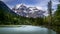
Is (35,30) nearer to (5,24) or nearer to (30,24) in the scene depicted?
(30,24)

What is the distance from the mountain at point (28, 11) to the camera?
17.4 ft

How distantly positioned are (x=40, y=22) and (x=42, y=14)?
16cm

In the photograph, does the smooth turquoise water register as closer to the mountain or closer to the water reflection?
the water reflection

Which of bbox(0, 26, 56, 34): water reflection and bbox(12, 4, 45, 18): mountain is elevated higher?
bbox(12, 4, 45, 18): mountain

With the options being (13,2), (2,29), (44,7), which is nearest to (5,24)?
(2,29)

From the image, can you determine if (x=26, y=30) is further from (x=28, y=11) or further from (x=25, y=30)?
(x=28, y=11)

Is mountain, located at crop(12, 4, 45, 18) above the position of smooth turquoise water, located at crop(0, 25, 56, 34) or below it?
above

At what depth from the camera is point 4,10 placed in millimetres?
5328

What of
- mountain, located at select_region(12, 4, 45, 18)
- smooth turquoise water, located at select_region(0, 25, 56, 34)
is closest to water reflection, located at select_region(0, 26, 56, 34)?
smooth turquoise water, located at select_region(0, 25, 56, 34)

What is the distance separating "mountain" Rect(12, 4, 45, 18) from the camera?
5305mm

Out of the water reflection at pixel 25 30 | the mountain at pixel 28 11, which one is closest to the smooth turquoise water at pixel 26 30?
the water reflection at pixel 25 30

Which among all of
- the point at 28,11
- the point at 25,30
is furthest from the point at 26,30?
the point at 28,11

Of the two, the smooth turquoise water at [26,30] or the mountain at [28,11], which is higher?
the mountain at [28,11]

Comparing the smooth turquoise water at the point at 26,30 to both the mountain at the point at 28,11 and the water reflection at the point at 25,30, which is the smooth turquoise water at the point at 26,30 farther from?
the mountain at the point at 28,11
